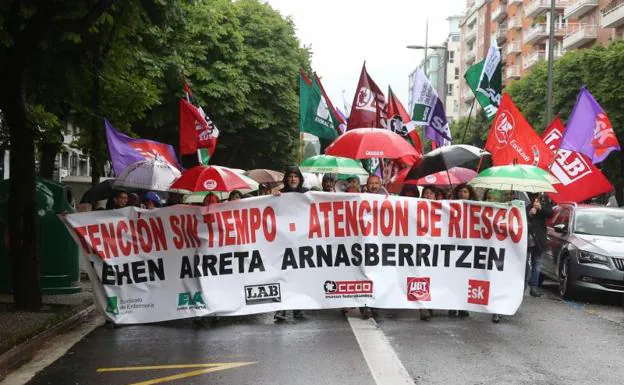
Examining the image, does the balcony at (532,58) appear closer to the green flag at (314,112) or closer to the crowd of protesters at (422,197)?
the green flag at (314,112)

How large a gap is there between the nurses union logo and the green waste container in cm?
701

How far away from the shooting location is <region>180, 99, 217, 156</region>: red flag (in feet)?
50.8

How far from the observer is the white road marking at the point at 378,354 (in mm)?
6957

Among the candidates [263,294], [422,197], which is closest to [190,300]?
[263,294]

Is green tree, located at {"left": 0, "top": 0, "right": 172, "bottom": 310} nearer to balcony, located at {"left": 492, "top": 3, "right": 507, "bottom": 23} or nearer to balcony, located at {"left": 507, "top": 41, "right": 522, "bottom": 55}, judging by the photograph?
balcony, located at {"left": 507, "top": 41, "right": 522, "bottom": 55}

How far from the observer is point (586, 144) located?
15.9 meters

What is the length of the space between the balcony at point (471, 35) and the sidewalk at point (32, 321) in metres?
96.3

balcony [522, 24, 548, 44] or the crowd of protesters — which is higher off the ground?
balcony [522, 24, 548, 44]

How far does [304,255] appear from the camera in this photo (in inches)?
406

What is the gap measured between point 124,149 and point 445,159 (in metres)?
6.02

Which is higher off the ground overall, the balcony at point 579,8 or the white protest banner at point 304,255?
the balcony at point 579,8

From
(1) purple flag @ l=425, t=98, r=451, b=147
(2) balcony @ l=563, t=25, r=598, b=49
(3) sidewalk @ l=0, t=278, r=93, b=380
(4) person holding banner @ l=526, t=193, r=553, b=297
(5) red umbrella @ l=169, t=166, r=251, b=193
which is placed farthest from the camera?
(2) balcony @ l=563, t=25, r=598, b=49

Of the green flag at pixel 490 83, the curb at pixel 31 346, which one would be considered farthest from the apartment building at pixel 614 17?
the curb at pixel 31 346

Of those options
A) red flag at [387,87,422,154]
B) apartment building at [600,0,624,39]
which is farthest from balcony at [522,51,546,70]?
red flag at [387,87,422,154]
